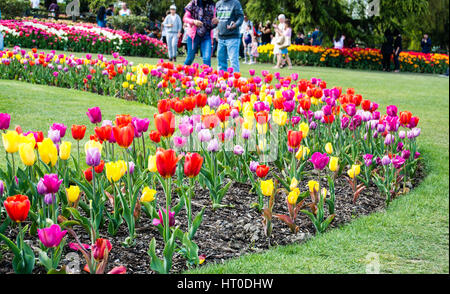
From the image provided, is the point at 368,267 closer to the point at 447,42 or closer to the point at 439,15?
the point at 439,15

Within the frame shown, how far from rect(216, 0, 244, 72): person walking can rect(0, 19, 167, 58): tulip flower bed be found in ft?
28.4

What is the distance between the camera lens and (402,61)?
2412cm

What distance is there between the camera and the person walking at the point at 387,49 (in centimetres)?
2241

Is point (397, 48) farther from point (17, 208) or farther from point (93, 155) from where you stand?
point (17, 208)

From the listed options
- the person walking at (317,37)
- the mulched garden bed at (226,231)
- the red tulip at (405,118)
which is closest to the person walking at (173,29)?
the person walking at (317,37)

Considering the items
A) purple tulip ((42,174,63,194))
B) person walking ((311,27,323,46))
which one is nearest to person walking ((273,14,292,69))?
person walking ((311,27,323,46))

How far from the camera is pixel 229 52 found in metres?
9.99

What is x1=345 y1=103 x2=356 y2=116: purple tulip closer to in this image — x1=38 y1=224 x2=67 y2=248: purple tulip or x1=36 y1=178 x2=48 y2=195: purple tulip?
x1=36 y1=178 x2=48 y2=195: purple tulip

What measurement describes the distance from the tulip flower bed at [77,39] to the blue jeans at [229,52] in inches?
341

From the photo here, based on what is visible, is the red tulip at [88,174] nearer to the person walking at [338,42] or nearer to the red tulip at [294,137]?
the red tulip at [294,137]

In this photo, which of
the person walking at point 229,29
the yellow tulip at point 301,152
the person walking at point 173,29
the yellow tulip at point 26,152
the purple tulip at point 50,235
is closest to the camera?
the purple tulip at point 50,235
